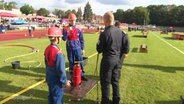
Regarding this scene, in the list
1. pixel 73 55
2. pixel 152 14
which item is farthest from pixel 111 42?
pixel 152 14

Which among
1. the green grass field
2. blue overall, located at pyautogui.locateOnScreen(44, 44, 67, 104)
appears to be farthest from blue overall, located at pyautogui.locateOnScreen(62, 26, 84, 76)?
blue overall, located at pyautogui.locateOnScreen(44, 44, 67, 104)

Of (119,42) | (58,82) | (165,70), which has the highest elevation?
(119,42)

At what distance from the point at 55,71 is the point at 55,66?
14 cm

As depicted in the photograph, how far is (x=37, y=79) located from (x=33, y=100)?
2781mm

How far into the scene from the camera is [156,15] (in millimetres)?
183750

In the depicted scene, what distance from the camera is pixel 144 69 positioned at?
14.5 m

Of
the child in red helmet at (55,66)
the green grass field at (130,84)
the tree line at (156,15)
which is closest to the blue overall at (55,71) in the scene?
the child in red helmet at (55,66)

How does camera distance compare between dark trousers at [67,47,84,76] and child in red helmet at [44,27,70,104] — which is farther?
dark trousers at [67,47,84,76]

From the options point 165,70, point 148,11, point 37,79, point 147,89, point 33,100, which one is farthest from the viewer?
point 148,11

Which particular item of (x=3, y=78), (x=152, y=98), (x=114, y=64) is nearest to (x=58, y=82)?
(x=114, y=64)

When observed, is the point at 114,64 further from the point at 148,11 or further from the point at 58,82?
the point at 148,11

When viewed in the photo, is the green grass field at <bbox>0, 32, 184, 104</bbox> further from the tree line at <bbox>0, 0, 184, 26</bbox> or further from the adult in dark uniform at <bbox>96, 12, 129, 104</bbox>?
the tree line at <bbox>0, 0, 184, 26</bbox>

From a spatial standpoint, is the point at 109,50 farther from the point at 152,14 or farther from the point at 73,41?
the point at 152,14

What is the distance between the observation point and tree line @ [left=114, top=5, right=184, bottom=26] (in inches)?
6570
